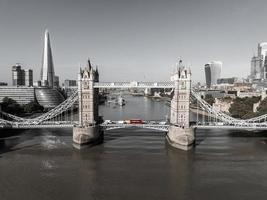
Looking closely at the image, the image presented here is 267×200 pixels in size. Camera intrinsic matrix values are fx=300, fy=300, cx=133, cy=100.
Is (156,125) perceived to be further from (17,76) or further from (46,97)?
(17,76)

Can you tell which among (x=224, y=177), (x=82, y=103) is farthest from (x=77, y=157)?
(x=224, y=177)

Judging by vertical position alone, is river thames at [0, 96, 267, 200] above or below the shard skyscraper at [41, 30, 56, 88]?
below

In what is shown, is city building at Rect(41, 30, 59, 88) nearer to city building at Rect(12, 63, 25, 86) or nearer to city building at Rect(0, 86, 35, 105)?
city building at Rect(12, 63, 25, 86)

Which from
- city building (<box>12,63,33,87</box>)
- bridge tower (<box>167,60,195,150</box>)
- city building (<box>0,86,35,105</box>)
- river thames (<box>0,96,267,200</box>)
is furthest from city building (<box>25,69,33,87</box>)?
bridge tower (<box>167,60,195,150</box>)

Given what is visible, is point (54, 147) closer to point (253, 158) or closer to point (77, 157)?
point (77, 157)

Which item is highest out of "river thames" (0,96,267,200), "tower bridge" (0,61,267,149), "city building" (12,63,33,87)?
"city building" (12,63,33,87)

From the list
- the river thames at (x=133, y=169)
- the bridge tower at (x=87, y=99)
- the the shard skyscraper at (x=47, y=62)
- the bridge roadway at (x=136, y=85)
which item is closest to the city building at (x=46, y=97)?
the the shard skyscraper at (x=47, y=62)

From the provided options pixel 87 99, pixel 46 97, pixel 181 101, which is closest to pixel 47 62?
pixel 46 97
